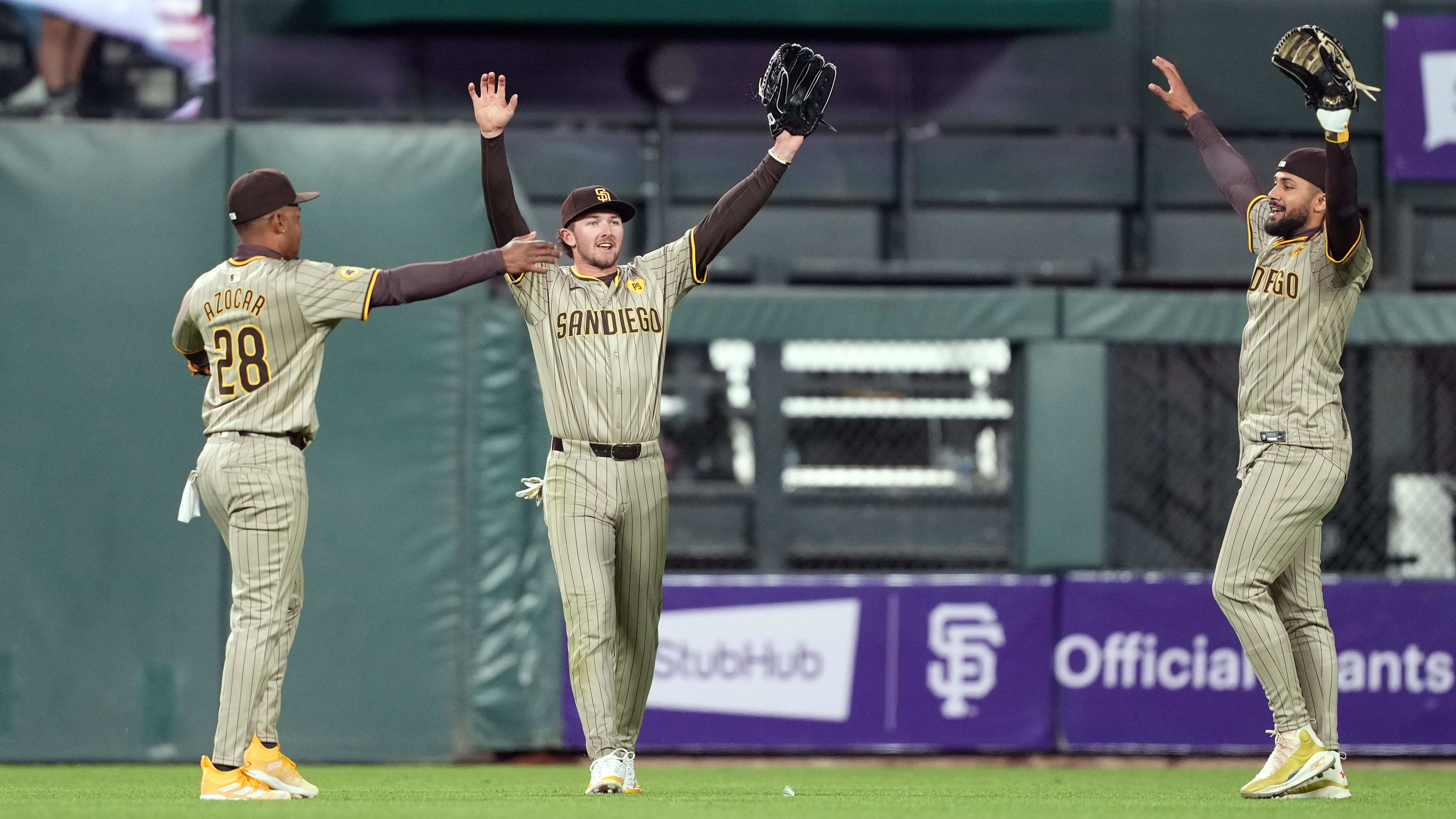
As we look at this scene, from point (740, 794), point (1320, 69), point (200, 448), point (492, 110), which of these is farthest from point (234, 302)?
point (1320, 69)

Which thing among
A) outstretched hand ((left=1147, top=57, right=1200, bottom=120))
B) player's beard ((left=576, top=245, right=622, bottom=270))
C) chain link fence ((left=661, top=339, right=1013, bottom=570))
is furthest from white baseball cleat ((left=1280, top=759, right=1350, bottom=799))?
chain link fence ((left=661, top=339, right=1013, bottom=570))

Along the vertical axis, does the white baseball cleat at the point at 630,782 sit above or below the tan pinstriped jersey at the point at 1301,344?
below

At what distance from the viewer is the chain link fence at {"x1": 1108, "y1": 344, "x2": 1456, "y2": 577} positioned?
1052cm

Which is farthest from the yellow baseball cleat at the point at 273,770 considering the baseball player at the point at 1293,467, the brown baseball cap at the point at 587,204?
the baseball player at the point at 1293,467

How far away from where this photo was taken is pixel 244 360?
593cm

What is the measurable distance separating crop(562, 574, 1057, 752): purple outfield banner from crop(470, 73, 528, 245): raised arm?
3.09m

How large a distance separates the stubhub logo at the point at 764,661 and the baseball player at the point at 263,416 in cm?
313

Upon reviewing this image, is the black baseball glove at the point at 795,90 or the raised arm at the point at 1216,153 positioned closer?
the black baseball glove at the point at 795,90

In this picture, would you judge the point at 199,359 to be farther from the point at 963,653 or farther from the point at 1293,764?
the point at 963,653

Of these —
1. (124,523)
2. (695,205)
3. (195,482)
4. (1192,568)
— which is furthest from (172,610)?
(695,205)

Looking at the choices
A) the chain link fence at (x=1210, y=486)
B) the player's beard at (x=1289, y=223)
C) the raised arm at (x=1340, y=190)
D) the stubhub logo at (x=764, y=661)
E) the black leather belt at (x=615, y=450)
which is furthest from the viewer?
the chain link fence at (x=1210, y=486)

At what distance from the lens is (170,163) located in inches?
340

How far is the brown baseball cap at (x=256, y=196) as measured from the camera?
237 inches

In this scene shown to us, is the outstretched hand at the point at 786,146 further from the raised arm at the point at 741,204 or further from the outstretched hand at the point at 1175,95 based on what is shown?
the outstretched hand at the point at 1175,95
